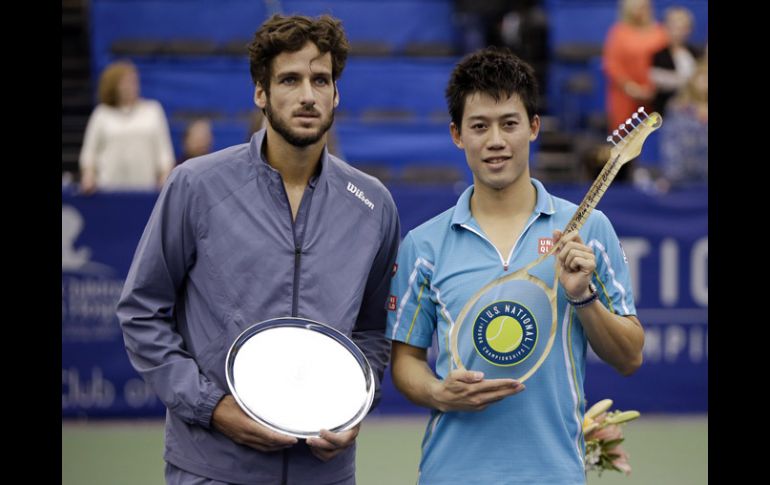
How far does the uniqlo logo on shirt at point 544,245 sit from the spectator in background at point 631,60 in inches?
309

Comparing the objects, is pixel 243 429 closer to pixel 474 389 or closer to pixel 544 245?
pixel 474 389

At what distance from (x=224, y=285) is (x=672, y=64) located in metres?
8.44

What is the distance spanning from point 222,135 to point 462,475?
9.15m

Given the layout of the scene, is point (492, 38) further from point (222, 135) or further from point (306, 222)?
point (306, 222)

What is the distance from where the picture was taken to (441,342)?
147 inches

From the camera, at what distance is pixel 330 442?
A: 11.7ft

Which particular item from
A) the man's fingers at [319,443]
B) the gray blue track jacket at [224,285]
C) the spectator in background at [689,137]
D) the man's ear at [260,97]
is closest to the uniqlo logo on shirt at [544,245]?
the gray blue track jacket at [224,285]

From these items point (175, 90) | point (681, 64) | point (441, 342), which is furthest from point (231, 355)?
point (175, 90)

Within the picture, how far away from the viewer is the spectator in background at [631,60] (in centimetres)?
1131

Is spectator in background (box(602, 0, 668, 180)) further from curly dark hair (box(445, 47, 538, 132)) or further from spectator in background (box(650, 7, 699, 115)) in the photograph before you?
curly dark hair (box(445, 47, 538, 132))

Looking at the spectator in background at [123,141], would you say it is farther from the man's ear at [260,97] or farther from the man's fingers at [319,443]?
the man's fingers at [319,443]

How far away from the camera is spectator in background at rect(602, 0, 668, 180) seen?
11312mm

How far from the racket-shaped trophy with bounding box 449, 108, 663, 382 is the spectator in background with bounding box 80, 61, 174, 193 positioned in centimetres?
640
